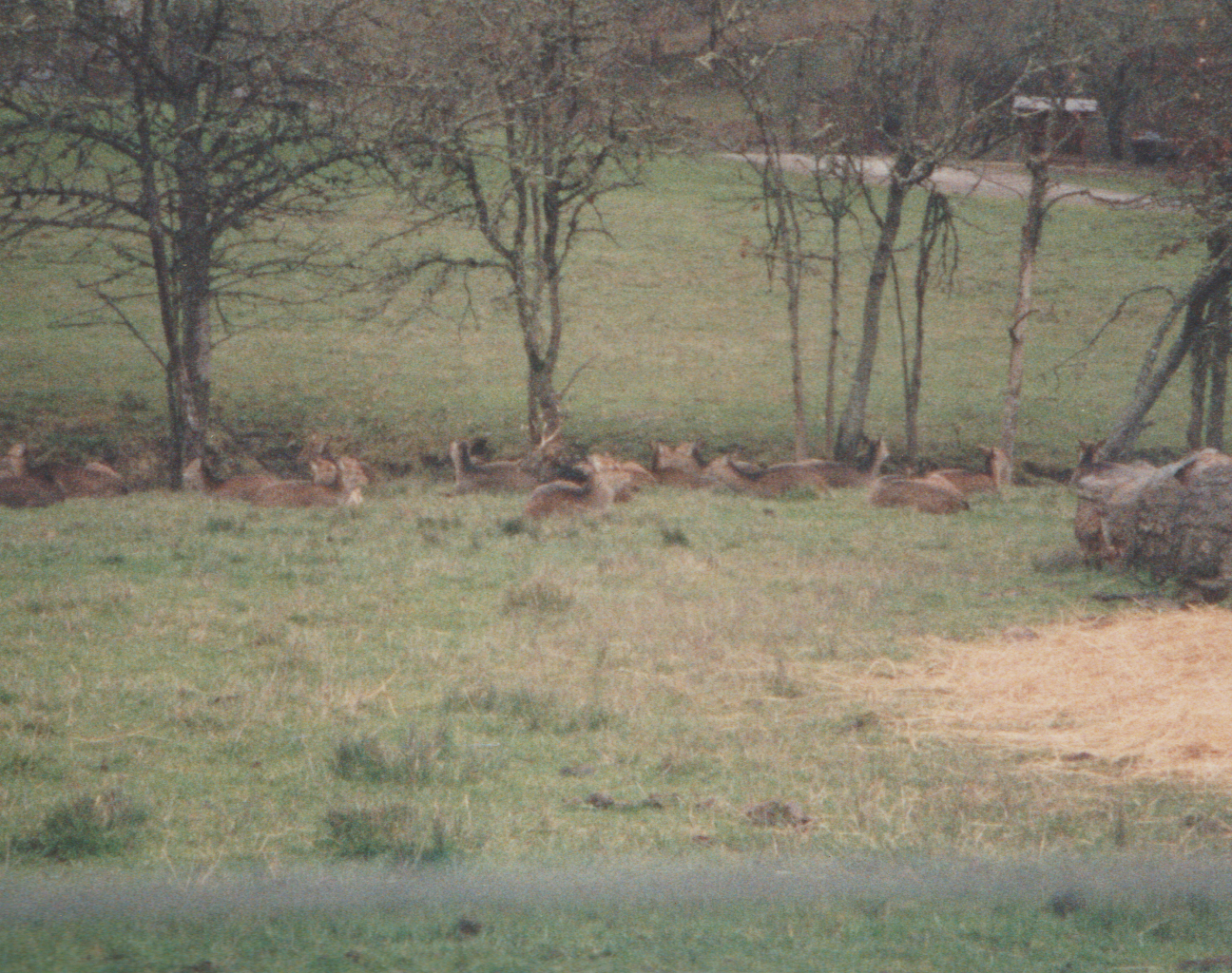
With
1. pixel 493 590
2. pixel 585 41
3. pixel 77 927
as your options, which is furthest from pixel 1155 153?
pixel 77 927

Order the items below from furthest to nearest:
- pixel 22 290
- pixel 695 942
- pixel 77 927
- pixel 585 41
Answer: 1. pixel 22 290
2. pixel 585 41
3. pixel 695 942
4. pixel 77 927

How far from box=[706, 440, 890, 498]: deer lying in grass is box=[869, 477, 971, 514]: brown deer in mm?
1615

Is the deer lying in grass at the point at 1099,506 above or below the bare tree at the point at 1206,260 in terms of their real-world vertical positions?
below

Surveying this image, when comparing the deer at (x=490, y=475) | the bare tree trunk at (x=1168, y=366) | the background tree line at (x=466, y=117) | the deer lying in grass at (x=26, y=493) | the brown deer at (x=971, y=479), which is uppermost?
the background tree line at (x=466, y=117)

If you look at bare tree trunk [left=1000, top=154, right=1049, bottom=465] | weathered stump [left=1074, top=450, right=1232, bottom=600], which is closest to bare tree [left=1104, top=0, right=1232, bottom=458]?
bare tree trunk [left=1000, top=154, right=1049, bottom=465]

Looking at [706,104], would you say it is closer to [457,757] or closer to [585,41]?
[585,41]

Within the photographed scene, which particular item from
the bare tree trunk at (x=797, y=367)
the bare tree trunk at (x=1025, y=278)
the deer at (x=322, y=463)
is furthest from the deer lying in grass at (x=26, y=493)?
the bare tree trunk at (x=1025, y=278)

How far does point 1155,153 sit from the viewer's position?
41.5 metres

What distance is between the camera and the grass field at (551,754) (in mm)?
3963

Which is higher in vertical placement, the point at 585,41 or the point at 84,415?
the point at 585,41

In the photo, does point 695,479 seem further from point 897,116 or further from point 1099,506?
point 1099,506

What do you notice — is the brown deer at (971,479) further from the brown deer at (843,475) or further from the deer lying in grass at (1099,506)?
the deer lying in grass at (1099,506)

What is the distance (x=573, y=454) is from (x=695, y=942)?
57.7ft

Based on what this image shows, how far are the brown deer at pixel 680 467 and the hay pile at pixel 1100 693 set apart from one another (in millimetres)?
9638
